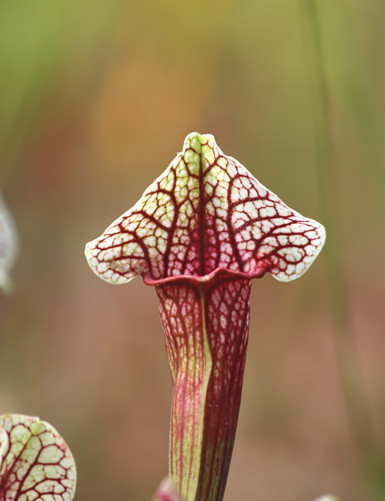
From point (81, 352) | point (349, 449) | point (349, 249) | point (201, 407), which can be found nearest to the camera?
point (201, 407)

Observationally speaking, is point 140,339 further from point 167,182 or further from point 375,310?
point 167,182

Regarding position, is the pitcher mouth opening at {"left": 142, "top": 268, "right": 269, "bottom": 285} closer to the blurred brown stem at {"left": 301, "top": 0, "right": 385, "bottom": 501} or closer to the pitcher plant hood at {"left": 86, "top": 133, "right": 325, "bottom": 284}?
the pitcher plant hood at {"left": 86, "top": 133, "right": 325, "bottom": 284}

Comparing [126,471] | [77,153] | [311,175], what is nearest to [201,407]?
[126,471]

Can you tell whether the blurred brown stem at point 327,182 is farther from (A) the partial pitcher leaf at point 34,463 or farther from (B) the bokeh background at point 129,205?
(B) the bokeh background at point 129,205

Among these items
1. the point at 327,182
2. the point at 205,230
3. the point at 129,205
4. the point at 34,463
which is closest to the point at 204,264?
the point at 205,230

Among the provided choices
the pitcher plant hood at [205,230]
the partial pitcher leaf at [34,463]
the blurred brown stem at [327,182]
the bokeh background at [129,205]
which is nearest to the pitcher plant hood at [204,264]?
the pitcher plant hood at [205,230]

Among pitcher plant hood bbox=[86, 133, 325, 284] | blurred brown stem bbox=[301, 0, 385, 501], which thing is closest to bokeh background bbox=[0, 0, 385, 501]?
blurred brown stem bbox=[301, 0, 385, 501]
